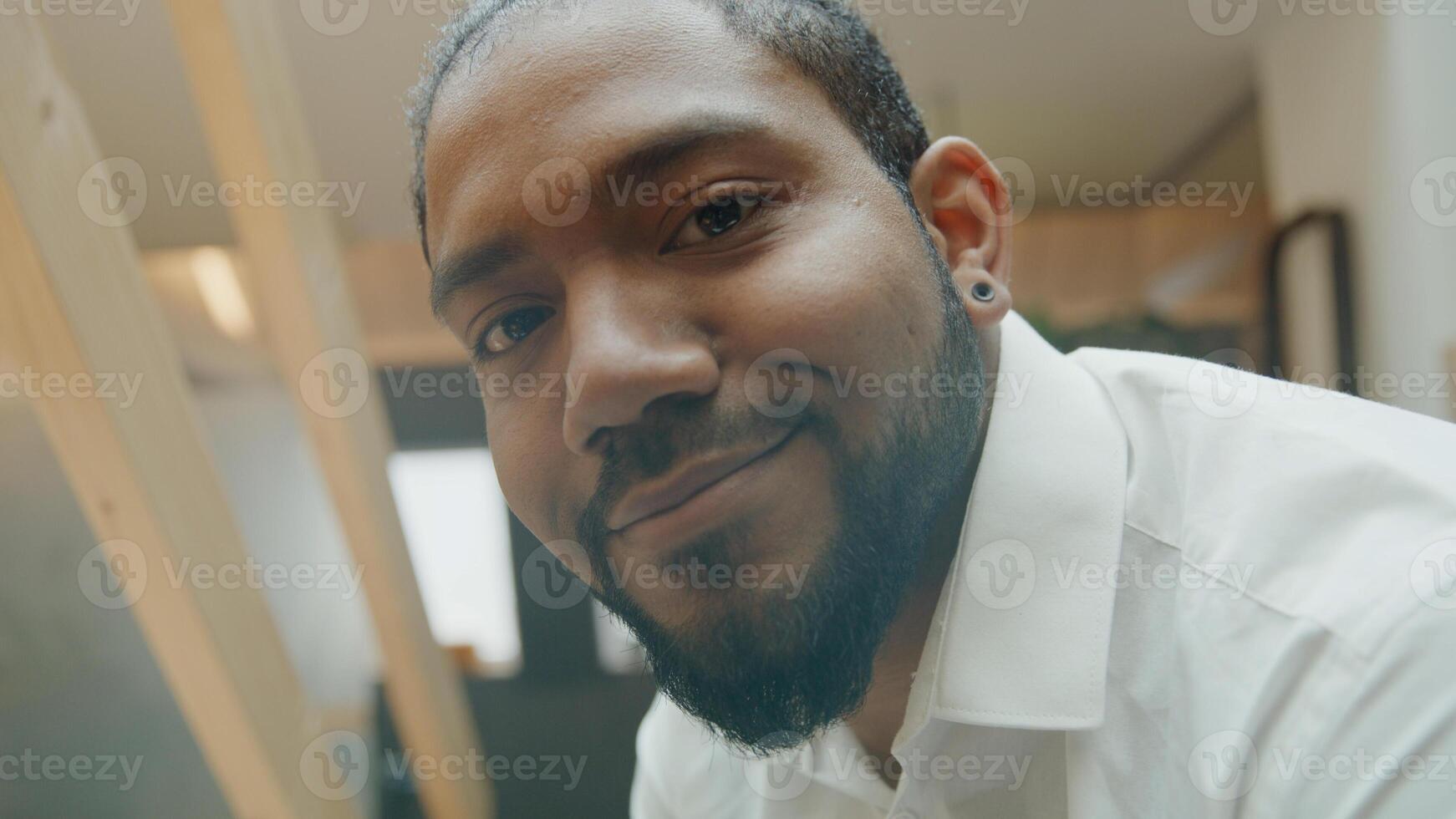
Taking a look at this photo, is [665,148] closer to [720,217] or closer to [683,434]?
[720,217]

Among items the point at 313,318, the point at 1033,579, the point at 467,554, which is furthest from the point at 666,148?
the point at 467,554

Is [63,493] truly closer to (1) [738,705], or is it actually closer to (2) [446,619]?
(2) [446,619]

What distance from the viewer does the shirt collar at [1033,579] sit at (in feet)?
2.45

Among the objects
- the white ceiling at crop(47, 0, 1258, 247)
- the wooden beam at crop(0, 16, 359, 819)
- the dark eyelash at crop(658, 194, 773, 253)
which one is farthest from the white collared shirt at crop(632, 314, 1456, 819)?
the white ceiling at crop(47, 0, 1258, 247)

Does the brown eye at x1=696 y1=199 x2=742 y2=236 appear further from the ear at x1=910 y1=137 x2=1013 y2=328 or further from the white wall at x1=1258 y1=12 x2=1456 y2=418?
the white wall at x1=1258 y1=12 x2=1456 y2=418

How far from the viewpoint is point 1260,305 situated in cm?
303

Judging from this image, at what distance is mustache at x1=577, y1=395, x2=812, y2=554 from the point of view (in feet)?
2.27

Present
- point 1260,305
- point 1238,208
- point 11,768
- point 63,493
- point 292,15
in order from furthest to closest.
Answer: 1. point 1238,208
2. point 1260,305
3. point 292,15
4. point 63,493
5. point 11,768

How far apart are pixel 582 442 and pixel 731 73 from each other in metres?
0.32

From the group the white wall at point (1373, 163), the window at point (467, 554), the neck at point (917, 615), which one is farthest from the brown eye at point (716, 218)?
the window at point (467, 554)

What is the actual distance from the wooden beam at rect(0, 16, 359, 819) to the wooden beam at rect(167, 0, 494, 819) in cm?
35

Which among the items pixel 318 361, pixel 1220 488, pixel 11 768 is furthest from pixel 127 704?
pixel 1220 488

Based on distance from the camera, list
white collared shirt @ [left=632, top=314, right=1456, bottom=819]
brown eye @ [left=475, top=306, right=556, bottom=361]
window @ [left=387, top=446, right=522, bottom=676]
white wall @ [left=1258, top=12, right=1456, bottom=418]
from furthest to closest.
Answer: window @ [left=387, top=446, right=522, bottom=676] → white wall @ [left=1258, top=12, right=1456, bottom=418] → brown eye @ [left=475, top=306, right=556, bottom=361] → white collared shirt @ [left=632, top=314, right=1456, bottom=819]

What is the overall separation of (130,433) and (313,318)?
621 mm
